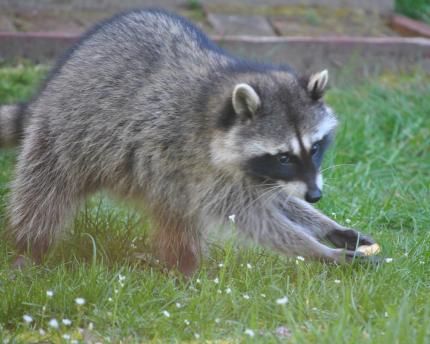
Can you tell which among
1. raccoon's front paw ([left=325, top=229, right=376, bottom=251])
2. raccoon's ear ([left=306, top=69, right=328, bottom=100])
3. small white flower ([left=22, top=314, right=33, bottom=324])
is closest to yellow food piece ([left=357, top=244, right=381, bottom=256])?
raccoon's front paw ([left=325, top=229, right=376, bottom=251])

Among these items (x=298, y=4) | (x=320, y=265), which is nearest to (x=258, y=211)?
(x=320, y=265)

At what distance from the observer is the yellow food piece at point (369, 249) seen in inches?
154

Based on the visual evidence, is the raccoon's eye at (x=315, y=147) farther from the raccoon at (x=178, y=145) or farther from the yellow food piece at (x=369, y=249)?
the yellow food piece at (x=369, y=249)

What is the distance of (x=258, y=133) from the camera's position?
3.81m

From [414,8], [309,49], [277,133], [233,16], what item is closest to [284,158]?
[277,133]

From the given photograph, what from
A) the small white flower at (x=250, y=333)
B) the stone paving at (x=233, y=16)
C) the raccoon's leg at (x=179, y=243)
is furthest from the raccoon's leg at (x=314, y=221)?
the stone paving at (x=233, y=16)

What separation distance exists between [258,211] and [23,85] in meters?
2.81

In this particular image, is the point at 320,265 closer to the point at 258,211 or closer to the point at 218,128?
the point at 258,211

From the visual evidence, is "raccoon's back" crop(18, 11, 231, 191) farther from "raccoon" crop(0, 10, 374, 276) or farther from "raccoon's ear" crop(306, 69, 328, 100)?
"raccoon's ear" crop(306, 69, 328, 100)

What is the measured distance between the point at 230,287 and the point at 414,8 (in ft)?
17.3

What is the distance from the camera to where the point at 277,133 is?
12.4 feet

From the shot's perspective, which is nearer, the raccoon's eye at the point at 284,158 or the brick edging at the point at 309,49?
the raccoon's eye at the point at 284,158

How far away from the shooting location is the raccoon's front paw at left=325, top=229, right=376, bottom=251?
4090 mm

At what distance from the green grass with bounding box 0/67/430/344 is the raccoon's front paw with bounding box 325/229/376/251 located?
10 cm
